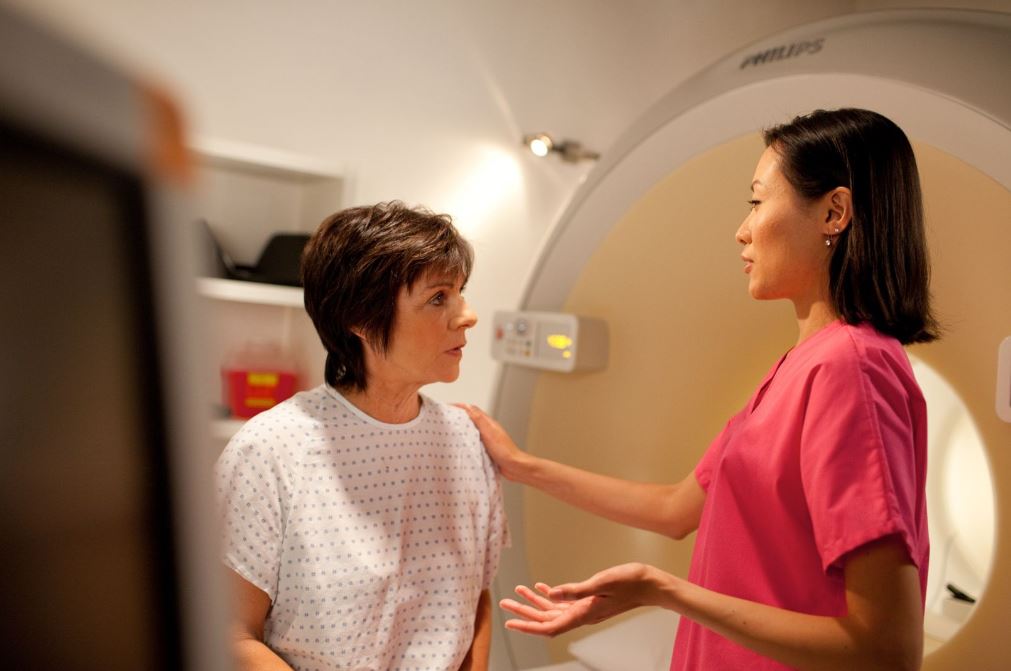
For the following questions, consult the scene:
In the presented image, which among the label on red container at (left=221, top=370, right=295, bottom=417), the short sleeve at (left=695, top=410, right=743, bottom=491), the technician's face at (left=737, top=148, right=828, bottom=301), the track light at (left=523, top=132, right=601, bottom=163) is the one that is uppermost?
the track light at (left=523, top=132, right=601, bottom=163)

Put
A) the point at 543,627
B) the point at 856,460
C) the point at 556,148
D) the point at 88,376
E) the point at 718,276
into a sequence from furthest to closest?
the point at 556,148
the point at 718,276
the point at 543,627
the point at 856,460
the point at 88,376

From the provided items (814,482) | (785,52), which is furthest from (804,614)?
(785,52)

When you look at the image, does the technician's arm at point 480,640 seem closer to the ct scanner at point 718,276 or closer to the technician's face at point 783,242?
the ct scanner at point 718,276

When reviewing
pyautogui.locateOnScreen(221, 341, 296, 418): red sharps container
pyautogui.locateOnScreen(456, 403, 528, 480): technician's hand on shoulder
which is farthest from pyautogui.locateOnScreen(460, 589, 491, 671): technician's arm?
pyautogui.locateOnScreen(221, 341, 296, 418): red sharps container

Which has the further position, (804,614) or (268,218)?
(268,218)

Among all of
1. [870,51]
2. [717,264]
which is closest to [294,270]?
[717,264]

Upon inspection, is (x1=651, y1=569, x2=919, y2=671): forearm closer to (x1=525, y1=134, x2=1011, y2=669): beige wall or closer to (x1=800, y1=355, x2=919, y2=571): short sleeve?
(x1=800, y1=355, x2=919, y2=571): short sleeve

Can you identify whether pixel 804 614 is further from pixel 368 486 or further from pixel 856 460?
pixel 368 486

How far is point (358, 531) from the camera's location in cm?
135

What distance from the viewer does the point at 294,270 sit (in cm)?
216

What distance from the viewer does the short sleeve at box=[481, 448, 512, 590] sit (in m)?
1.56

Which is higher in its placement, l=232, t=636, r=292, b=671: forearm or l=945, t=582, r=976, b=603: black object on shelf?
l=232, t=636, r=292, b=671: forearm

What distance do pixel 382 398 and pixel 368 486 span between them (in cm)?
15

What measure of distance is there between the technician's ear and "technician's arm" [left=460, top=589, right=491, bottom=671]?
2.87 feet
